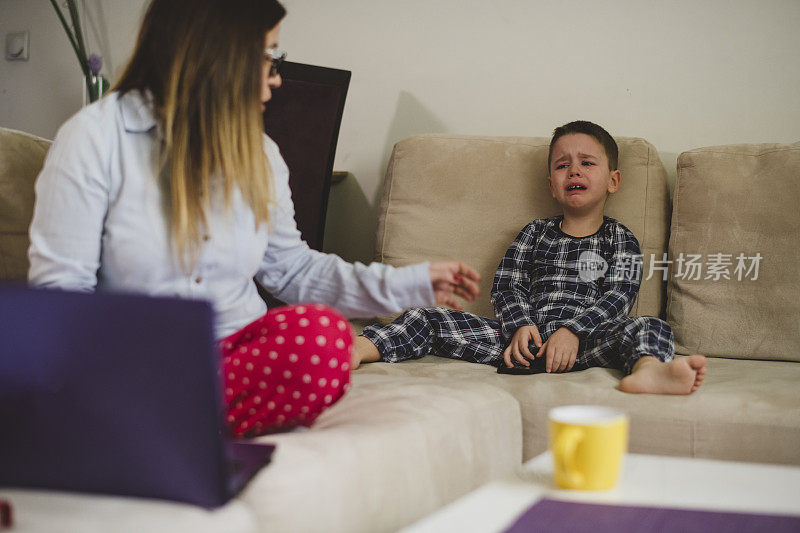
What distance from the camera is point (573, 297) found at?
169 centimetres

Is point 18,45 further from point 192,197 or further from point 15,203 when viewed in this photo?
point 192,197

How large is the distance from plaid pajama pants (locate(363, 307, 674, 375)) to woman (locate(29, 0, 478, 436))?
1.69 feet

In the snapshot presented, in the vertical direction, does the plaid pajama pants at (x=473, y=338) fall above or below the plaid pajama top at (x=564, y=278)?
below

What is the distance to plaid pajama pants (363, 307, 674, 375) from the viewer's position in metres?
1.50

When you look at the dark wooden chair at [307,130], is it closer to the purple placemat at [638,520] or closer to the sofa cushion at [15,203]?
the sofa cushion at [15,203]

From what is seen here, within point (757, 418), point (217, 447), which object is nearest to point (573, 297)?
point (757, 418)

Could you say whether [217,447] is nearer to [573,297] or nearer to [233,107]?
[233,107]

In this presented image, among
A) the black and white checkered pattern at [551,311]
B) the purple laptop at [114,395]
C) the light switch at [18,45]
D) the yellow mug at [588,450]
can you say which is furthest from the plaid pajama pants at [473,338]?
the light switch at [18,45]

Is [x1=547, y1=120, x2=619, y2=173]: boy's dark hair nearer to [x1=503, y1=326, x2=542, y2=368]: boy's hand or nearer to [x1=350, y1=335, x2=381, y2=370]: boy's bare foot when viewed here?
[x1=503, y1=326, x2=542, y2=368]: boy's hand

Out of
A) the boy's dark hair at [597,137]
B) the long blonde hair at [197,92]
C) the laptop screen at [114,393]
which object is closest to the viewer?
the laptop screen at [114,393]

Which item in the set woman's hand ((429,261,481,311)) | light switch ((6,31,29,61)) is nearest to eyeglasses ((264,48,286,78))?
woman's hand ((429,261,481,311))

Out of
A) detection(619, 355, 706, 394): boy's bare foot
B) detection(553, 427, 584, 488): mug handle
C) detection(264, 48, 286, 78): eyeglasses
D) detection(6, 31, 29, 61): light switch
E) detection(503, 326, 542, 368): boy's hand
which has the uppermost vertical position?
detection(6, 31, 29, 61): light switch

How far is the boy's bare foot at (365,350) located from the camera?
1.53 m

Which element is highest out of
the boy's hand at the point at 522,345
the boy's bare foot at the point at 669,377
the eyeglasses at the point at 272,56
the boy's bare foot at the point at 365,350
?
the eyeglasses at the point at 272,56
